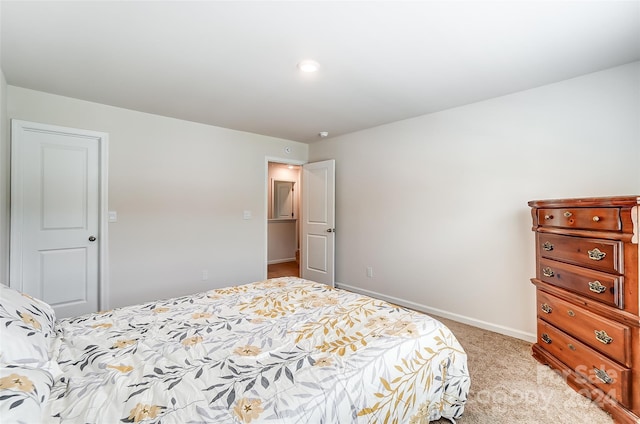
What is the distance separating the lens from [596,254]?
1.88 m

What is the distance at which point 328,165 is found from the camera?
455 centimetres

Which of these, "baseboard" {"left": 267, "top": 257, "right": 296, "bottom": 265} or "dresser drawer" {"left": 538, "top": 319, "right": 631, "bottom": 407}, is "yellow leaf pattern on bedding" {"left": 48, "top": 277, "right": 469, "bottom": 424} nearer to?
"dresser drawer" {"left": 538, "top": 319, "right": 631, "bottom": 407}

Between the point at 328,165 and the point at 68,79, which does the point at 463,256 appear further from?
the point at 68,79

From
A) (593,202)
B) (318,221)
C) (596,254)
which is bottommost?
(596,254)

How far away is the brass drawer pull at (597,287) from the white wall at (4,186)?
176 inches

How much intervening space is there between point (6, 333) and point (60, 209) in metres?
2.44

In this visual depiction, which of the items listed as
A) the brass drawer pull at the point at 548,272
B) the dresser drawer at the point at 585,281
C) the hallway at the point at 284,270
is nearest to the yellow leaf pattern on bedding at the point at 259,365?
the dresser drawer at the point at 585,281

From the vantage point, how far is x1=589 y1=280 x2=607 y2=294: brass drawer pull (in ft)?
5.99

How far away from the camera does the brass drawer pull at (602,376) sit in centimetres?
175

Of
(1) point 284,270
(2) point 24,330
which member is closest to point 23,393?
(2) point 24,330

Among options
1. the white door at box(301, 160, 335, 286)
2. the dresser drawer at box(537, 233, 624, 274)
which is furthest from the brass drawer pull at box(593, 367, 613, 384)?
the white door at box(301, 160, 335, 286)

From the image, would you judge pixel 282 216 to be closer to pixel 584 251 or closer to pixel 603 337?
pixel 584 251

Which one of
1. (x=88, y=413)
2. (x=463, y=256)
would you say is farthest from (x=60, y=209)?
(x=463, y=256)

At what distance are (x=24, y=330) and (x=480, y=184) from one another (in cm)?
350
